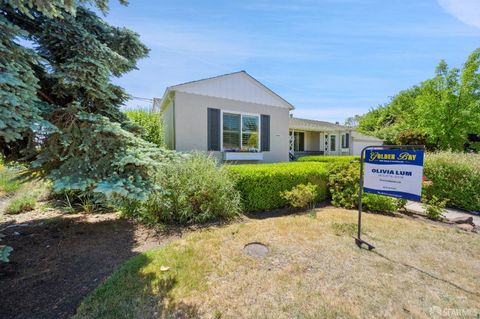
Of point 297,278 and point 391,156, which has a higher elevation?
point 391,156

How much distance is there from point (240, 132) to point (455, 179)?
26.5 feet

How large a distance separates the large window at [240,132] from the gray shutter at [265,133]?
0.90 ft

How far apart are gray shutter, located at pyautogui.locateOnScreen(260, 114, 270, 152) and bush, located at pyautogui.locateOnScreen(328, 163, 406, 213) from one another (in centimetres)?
412

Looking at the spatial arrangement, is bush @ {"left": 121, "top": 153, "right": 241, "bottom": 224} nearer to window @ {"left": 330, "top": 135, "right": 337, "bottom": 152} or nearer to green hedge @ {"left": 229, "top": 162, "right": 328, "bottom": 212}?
green hedge @ {"left": 229, "top": 162, "right": 328, "bottom": 212}

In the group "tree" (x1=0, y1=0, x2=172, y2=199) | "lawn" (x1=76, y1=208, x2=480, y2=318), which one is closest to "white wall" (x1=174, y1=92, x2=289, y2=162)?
"tree" (x1=0, y1=0, x2=172, y2=199)

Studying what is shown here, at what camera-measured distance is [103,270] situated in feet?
10.1

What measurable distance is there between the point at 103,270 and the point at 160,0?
6.40 meters

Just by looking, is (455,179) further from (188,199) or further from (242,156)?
(188,199)

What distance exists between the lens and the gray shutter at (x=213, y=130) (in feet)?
29.8

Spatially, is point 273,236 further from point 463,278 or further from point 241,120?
point 241,120

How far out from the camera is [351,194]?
6.30 meters

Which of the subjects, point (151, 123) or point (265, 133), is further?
point (265, 133)

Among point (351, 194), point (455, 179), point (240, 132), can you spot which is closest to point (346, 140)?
point (455, 179)

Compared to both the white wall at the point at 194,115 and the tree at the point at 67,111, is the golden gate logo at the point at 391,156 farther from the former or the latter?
the white wall at the point at 194,115
